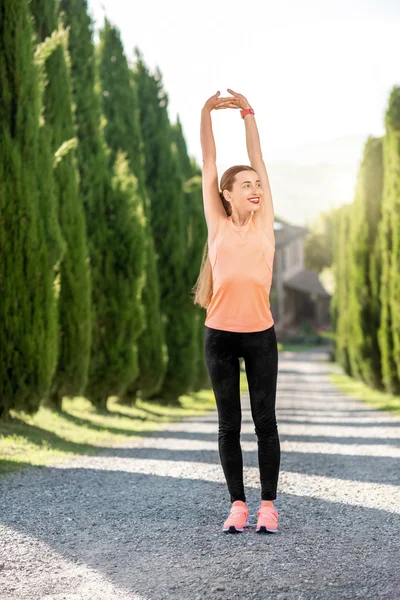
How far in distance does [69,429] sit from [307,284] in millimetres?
51312

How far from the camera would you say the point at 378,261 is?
21.1m

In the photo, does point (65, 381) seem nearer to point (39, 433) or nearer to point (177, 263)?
point (39, 433)

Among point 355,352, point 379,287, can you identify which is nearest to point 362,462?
point 379,287

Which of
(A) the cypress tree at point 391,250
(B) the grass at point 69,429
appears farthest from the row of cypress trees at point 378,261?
(B) the grass at point 69,429

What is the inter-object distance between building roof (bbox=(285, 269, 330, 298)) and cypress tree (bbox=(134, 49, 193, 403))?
134ft

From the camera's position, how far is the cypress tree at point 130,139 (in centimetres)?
1683

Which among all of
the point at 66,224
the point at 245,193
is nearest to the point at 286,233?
the point at 66,224

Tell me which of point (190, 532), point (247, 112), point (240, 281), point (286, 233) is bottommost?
point (190, 532)

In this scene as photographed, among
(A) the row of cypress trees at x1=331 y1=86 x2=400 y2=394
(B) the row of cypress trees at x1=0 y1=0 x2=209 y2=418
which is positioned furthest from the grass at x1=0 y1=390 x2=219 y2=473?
(A) the row of cypress trees at x1=331 y1=86 x2=400 y2=394

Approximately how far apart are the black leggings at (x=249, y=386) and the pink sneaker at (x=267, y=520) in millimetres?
60

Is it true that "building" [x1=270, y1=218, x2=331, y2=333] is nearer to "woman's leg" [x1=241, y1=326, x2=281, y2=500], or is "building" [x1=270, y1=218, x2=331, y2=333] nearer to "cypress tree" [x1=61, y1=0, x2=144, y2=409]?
"cypress tree" [x1=61, y1=0, x2=144, y2=409]

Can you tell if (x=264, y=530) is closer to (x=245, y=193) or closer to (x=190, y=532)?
(x=190, y=532)

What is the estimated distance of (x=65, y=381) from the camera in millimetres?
12742

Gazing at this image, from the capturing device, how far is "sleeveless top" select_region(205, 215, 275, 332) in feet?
15.4
